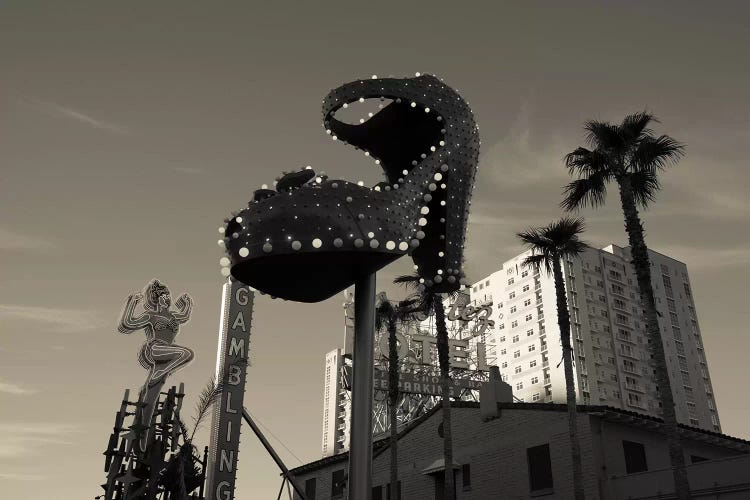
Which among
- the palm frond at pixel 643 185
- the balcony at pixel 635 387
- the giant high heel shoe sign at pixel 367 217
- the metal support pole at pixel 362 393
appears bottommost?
the metal support pole at pixel 362 393

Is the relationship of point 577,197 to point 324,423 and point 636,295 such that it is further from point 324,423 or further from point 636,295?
point 324,423

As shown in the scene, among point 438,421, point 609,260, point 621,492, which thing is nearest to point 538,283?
point 609,260

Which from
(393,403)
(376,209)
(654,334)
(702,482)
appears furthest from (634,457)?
(376,209)

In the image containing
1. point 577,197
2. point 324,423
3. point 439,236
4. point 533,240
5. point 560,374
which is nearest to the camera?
point 439,236

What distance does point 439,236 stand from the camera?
6582mm

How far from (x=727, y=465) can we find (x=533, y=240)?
8.82 metres

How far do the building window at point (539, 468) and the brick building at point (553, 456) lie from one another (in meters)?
0.03

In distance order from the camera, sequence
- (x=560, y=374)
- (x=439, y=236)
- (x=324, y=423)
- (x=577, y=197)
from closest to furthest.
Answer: (x=439, y=236)
(x=577, y=197)
(x=560, y=374)
(x=324, y=423)

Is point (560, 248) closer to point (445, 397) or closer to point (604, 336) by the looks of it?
point (445, 397)

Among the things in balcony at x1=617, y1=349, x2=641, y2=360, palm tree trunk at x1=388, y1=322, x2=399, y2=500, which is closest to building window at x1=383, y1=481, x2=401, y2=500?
palm tree trunk at x1=388, y1=322, x2=399, y2=500

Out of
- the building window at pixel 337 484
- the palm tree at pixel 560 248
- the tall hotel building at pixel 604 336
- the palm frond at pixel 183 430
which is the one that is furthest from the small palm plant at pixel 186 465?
the tall hotel building at pixel 604 336

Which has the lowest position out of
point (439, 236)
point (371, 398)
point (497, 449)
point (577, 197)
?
point (371, 398)

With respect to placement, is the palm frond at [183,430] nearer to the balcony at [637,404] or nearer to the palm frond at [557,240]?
the palm frond at [557,240]

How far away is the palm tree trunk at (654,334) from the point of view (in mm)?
14867
